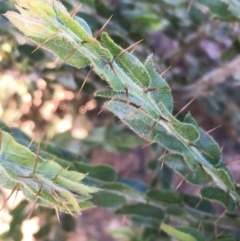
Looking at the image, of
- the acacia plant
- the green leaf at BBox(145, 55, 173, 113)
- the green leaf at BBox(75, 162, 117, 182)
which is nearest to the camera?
the acacia plant

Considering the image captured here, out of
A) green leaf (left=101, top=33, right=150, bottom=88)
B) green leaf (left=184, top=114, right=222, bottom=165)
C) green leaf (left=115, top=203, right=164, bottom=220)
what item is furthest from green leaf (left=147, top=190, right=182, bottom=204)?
green leaf (left=101, top=33, right=150, bottom=88)

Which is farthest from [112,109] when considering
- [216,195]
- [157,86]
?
[216,195]

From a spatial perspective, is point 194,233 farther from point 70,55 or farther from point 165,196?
point 70,55

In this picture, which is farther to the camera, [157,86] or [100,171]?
[100,171]

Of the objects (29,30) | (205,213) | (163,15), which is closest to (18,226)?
(205,213)

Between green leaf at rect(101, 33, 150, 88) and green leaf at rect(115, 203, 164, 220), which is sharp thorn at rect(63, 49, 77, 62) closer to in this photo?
green leaf at rect(101, 33, 150, 88)

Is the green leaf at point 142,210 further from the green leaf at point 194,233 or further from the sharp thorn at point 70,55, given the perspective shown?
the sharp thorn at point 70,55

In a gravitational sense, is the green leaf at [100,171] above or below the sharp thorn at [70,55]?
below

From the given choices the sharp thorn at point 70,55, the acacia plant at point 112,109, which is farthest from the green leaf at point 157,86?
the sharp thorn at point 70,55

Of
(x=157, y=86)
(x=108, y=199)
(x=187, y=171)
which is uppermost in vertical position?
(x=157, y=86)
